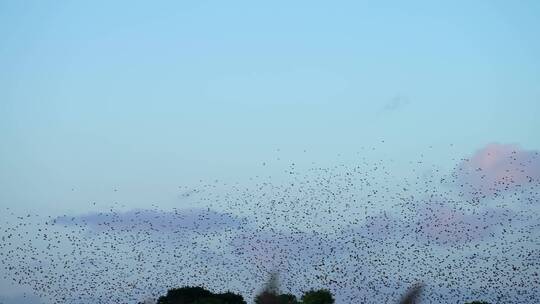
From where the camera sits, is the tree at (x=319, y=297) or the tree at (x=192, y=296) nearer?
the tree at (x=319, y=297)

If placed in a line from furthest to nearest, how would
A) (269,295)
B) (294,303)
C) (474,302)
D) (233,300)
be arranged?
(233,300) → (294,303) → (474,302) → (269,295)

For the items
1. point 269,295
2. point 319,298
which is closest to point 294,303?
point 319,298

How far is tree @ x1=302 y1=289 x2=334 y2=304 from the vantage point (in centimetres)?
8262

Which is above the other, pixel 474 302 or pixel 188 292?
pixel 188 292

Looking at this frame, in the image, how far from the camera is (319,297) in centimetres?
8306

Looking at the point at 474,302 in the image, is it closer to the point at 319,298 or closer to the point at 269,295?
the point at 319,298

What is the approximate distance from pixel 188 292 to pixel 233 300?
876 centimetres

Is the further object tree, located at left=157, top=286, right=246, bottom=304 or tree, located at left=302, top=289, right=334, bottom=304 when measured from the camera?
tree, located at left=157, top=286, right=246, bottom=304

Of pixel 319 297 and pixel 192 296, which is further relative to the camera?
pixel 192 296

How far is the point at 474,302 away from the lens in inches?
3209

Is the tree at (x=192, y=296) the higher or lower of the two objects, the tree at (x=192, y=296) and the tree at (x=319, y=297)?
the higher

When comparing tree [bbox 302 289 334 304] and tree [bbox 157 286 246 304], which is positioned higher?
tree [bbox 157 286 246 304]

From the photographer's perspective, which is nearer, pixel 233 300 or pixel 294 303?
pixel 294 303

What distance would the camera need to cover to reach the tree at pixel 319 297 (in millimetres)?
82625
